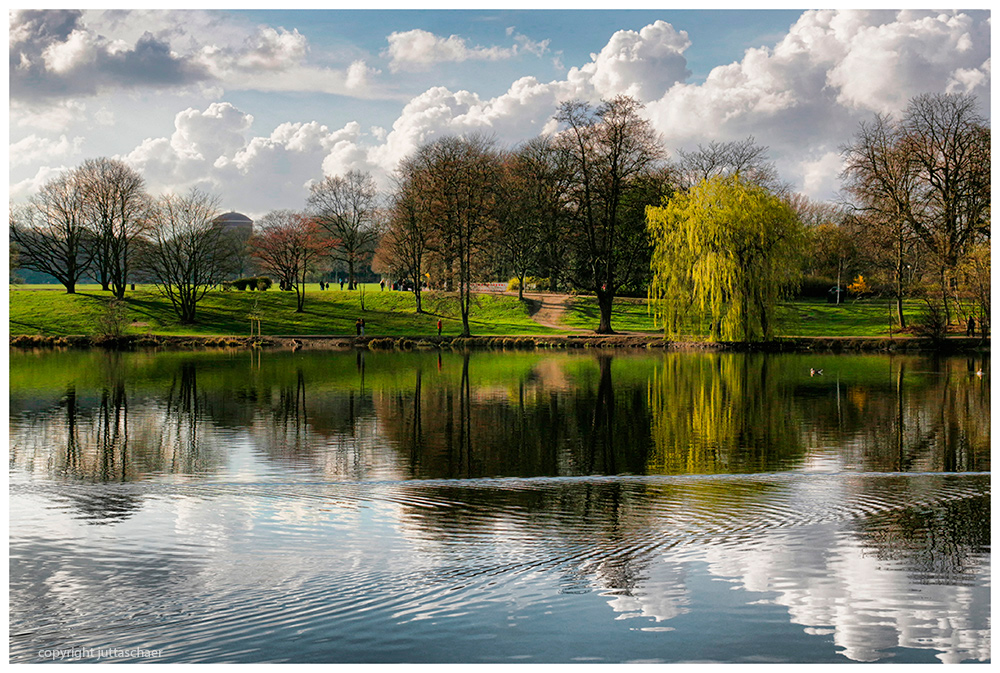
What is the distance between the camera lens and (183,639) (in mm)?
8062

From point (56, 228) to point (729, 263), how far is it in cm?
5509

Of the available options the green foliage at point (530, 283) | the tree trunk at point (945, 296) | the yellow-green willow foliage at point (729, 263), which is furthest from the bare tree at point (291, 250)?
the tree trunk at point (945, 296)

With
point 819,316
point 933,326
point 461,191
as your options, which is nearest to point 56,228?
point 461,191

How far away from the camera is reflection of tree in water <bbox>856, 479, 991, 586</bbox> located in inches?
398

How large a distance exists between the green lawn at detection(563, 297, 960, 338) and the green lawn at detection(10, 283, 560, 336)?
4476 millimetres

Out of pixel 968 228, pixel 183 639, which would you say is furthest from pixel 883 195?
pixel 183 639

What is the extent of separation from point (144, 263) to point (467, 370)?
39066 mm

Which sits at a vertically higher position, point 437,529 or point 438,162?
point 438,162

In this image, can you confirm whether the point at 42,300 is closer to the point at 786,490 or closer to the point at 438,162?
the point at 438,162

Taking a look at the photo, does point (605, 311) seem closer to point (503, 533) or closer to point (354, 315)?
point (354, 315)

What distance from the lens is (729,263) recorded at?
47.0 metres

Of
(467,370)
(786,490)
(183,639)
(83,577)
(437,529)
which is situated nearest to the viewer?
(183,639)

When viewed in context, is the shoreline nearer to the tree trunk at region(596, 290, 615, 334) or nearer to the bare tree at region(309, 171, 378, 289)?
the tree trunk at region(596, 290, 615, 334)

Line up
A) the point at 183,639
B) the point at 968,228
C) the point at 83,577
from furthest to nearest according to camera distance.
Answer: the point at 968,228, the point at 83,577, the point at 183,639
